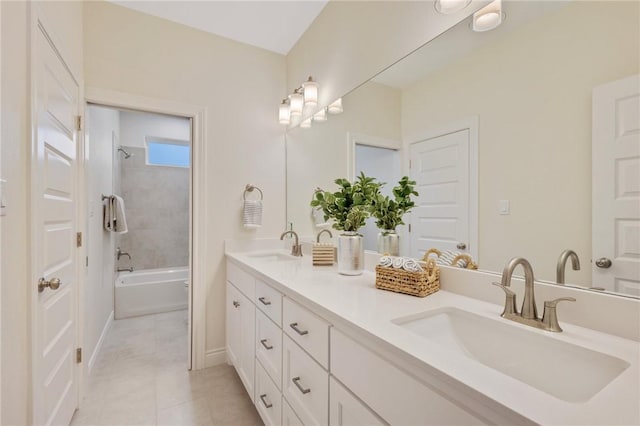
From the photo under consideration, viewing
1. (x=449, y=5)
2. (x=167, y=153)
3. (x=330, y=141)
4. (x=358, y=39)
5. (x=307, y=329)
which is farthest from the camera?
(x=167, y=153)

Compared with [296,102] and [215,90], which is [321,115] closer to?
[296,102]

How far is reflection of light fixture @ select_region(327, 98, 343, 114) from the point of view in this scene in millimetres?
1934

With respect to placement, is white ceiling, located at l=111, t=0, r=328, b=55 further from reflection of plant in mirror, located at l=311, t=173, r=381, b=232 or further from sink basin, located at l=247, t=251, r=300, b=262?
sink basin, located at l=247, t=251, r=300, b=262

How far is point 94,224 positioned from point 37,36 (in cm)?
157

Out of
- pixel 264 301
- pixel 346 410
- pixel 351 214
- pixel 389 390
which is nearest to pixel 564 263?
pixel 389 390

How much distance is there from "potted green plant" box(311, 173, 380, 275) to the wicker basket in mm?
244

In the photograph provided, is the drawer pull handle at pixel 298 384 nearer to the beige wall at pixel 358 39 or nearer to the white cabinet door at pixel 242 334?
the white cabinet door at pixel 242 334

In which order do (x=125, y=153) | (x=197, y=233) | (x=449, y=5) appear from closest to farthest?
1. (x=449, y=5)
2. (x=197, y=233)
3. (x=125, y=153)

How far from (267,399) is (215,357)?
1.03 metres

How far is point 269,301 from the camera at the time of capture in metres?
1.40

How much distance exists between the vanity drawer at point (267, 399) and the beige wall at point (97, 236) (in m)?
1.19

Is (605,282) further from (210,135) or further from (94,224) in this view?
(94,224)

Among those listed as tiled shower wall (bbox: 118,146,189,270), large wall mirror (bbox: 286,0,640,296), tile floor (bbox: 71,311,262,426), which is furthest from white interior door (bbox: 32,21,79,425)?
tiled shower wall (bbox: 118,146,189,270)

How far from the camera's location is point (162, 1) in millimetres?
1951
